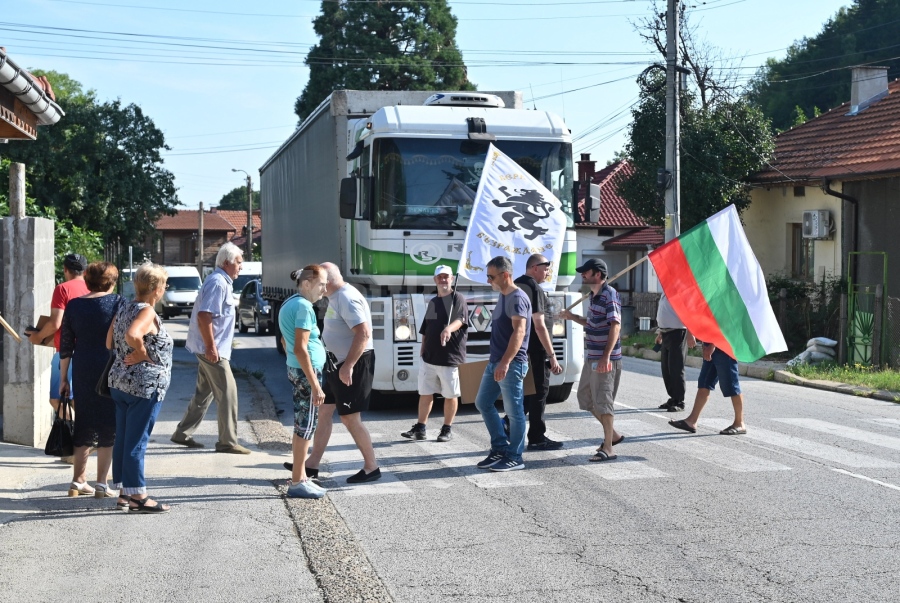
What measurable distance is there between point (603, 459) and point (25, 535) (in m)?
4.88

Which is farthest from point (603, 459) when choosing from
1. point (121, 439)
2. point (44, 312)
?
point (44, 312)

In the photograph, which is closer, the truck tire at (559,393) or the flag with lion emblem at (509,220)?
the flag with lion emblem at (509,220)

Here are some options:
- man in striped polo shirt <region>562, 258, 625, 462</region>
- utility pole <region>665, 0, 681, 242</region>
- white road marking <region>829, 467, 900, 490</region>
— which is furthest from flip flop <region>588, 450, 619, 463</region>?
utility pole <region>665, 0, 681, 242</region>

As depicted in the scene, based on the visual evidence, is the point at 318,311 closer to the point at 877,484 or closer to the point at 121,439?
the point at 121,439

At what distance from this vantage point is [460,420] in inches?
481

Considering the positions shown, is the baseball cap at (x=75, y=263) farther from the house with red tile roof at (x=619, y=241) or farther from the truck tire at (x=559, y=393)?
the house with red tile roof at (x=619, y=241)

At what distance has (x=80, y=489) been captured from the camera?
25.7 feet

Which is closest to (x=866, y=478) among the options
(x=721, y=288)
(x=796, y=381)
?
(x=721, y=288)

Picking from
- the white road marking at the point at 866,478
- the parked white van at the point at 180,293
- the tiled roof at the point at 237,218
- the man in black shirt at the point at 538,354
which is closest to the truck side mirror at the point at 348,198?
the man in black shirt at the point at 538,354

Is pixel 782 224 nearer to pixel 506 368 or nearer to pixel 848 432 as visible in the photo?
pixel 848 432

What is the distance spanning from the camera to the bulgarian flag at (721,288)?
1041cm

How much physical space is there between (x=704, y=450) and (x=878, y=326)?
9779 mm

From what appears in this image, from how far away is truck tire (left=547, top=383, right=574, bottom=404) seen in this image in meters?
13.3

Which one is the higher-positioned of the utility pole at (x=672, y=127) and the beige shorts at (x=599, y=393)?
the utility pole at (x=672, y=127)
